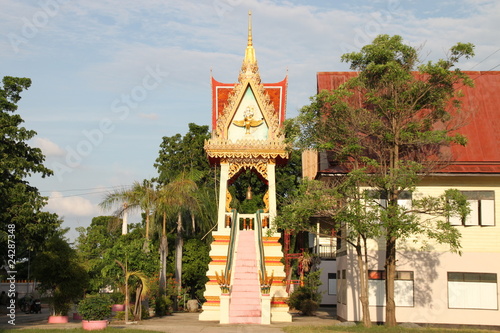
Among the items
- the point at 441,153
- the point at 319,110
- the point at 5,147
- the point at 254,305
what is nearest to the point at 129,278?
the point at 254,305

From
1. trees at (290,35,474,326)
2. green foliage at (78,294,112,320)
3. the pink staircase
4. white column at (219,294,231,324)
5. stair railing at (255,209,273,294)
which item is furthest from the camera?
the pink staircase

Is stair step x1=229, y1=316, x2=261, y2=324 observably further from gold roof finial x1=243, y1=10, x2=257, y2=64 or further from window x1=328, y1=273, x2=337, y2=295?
window x1=328, y1=273, x2=337, y2=295

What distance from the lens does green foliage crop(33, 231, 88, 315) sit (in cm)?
2662

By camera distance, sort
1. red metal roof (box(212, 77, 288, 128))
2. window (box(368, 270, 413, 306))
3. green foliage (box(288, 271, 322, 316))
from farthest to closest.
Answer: red metal roof (box(212, 77, 288, 128))
green foliage (box(288, 271, 322, 316))
window (box(368, 270, 413, 306))

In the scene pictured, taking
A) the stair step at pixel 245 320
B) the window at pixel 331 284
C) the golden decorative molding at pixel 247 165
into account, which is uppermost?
the golden decorative molding at pixel 247 165

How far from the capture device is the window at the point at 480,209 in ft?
89.0

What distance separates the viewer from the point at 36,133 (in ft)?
106

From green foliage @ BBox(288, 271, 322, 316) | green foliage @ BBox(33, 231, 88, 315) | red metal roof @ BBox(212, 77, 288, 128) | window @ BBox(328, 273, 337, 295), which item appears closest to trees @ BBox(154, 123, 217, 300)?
red metal roof @ BBox(212, 77, 288, 128)

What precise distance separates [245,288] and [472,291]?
30.1ft

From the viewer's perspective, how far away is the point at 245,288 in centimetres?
2823

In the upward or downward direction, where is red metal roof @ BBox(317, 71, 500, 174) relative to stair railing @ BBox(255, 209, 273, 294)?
upward

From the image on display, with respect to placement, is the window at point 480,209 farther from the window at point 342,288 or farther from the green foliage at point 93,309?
the green foliage at point 93,309

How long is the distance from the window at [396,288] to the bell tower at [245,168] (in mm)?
4293

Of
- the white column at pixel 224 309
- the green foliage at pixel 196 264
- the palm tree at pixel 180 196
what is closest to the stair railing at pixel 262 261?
the white column at pixel 224 309
